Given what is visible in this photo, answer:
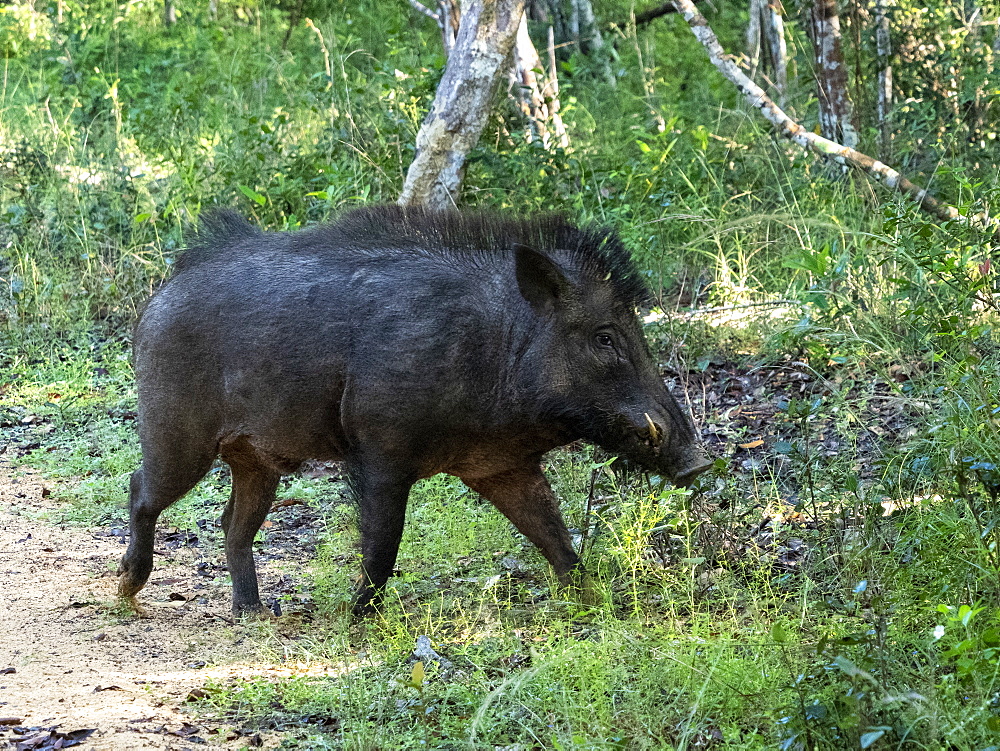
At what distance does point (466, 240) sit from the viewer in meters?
5.11

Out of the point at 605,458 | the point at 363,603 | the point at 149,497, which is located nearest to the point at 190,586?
the point at 149,497

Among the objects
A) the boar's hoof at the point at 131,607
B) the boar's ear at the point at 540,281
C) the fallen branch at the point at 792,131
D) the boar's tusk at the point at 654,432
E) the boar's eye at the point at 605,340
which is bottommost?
the boar's hoof at the point at 131,607

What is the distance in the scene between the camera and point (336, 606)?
515cm

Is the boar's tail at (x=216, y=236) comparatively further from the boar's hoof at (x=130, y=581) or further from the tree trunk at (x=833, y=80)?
the tree trunk at (x=833, y=80)

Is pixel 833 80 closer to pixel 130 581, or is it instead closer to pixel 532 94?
pixel 532 94

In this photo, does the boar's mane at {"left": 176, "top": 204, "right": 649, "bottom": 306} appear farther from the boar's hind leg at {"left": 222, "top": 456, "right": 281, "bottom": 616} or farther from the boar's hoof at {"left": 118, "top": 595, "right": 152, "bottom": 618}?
the boar's hoof at {"left": 118, "top": 595, "right": 152, "bottom": 618}

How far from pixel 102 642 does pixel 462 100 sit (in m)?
4.47

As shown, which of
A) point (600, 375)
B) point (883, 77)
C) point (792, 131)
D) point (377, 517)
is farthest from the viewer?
point (883, 77)

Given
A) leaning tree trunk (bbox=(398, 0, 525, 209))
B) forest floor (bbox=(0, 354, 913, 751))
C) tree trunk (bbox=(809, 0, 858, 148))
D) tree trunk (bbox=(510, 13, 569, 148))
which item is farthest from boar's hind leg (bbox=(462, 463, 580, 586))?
tree trunk (bbox=(809, 0, 858, 148))

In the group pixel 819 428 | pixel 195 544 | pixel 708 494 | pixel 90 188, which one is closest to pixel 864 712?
pixel 708 494

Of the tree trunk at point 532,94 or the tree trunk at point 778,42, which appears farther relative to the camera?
the tree trunk at point 778,42

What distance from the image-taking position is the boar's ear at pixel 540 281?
4715 mm

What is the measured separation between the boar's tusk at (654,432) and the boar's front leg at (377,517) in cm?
100

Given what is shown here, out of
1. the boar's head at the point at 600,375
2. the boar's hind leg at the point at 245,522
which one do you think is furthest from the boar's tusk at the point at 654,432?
the boar's hind leg at the point at 245,522
